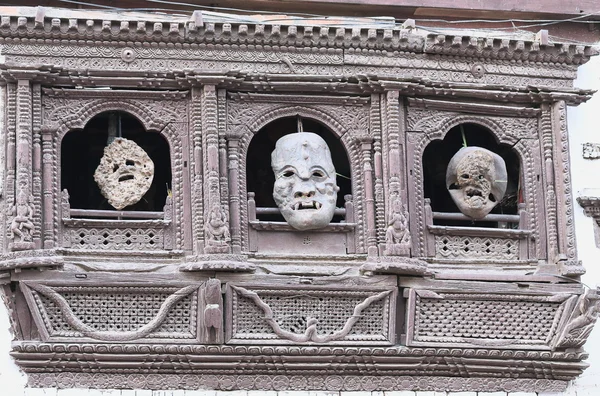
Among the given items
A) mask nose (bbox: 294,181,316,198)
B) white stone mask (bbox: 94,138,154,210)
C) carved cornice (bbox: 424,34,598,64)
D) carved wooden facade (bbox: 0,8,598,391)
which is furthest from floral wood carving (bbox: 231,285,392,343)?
carved cornice (bbox: 424,34,598,64)

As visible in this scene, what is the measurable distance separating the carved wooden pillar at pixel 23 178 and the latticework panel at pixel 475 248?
3191 mm

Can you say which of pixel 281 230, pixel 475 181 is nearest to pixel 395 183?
pixel 475 181

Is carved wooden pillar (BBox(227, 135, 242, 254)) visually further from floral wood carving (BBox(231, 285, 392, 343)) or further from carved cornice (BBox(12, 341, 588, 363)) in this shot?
carved cornice (BBox(12, 341, 588, 363))

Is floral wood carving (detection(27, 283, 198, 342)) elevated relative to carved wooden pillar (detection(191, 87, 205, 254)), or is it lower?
lower

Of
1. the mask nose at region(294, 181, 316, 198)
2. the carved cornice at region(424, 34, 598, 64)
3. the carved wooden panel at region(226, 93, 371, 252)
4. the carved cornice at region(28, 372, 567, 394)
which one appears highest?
the carved cornice at region(424, 34, 598, 64)

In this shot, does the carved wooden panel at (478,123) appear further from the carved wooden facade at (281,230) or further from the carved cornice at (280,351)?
the carved cornice at (280,351)

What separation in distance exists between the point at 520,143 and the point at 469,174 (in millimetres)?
599

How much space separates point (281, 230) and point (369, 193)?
0.75 m

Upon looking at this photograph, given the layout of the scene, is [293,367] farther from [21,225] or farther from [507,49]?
[507,49]

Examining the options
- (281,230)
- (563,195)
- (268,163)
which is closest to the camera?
(281,230)

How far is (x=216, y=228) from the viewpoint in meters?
14.0

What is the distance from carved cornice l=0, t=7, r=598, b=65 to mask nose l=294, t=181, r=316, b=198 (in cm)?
114

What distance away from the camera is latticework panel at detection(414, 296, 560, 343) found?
14383 millimetres

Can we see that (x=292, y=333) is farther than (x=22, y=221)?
Yes
